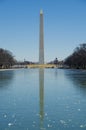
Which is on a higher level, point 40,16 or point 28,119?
point 40,16

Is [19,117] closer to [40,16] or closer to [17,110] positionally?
[17,110]

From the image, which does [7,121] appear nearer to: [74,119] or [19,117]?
[19,117]

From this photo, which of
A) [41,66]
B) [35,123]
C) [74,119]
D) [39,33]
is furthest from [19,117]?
[41,66]

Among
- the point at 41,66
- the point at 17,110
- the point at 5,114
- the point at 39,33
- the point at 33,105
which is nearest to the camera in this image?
the point at 5,114

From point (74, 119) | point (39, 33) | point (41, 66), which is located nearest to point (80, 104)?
point (74, 119)

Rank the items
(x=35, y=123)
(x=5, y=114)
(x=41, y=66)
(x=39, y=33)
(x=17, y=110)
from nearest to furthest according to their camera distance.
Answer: (x=35, y=123), (x=5, y=114), (x=17, y=110), (x=39, y=33), (x=41, y=66)

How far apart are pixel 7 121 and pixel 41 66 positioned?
142 m

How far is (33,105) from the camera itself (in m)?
16.4

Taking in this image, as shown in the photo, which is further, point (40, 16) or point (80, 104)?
point (40, 16)

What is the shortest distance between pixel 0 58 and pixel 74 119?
108537mm

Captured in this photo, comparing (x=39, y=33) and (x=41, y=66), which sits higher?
(x=39, y=33)

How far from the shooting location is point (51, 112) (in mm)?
14148

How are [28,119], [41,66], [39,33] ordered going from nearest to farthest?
[28,119] < [39,33] < [41,66]

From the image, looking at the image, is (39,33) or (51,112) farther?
(39,33)
